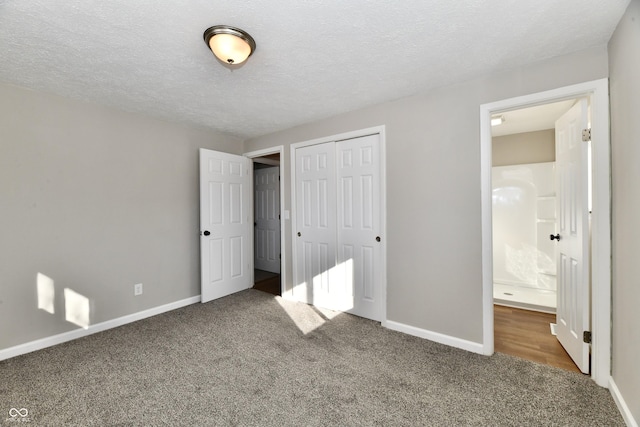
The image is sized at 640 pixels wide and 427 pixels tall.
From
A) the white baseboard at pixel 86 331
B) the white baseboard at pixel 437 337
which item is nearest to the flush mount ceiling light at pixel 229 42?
the white baseboard at pixel 437 337

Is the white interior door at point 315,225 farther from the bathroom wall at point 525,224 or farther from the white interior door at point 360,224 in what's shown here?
the bathroom wall at point 525,224

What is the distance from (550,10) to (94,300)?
4284mm

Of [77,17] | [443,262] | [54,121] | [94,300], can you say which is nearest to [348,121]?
[443,262]

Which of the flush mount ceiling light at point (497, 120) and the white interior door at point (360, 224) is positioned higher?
the flush mount ceiling light at point (497, 120)

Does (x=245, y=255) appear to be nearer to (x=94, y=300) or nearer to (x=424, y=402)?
(x=94, y=300)

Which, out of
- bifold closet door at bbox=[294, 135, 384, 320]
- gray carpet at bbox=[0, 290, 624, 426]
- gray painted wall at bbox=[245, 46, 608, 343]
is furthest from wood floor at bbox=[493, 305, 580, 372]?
bifold closet door at bbox=[294, 135, 384, 320]

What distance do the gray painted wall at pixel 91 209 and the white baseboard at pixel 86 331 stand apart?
0.05 metres

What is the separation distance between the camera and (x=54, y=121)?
8.32 feet

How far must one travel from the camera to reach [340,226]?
321 cm

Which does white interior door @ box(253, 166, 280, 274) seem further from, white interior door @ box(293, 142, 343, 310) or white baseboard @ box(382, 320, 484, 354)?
white baseboard @ box(382, 320, 484, 354)

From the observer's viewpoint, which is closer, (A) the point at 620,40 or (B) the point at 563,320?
(A) the point at 620,40

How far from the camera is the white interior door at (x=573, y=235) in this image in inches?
77.9

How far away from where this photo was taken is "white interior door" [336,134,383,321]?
9.61 ft

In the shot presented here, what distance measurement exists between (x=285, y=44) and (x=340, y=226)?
1956mm
